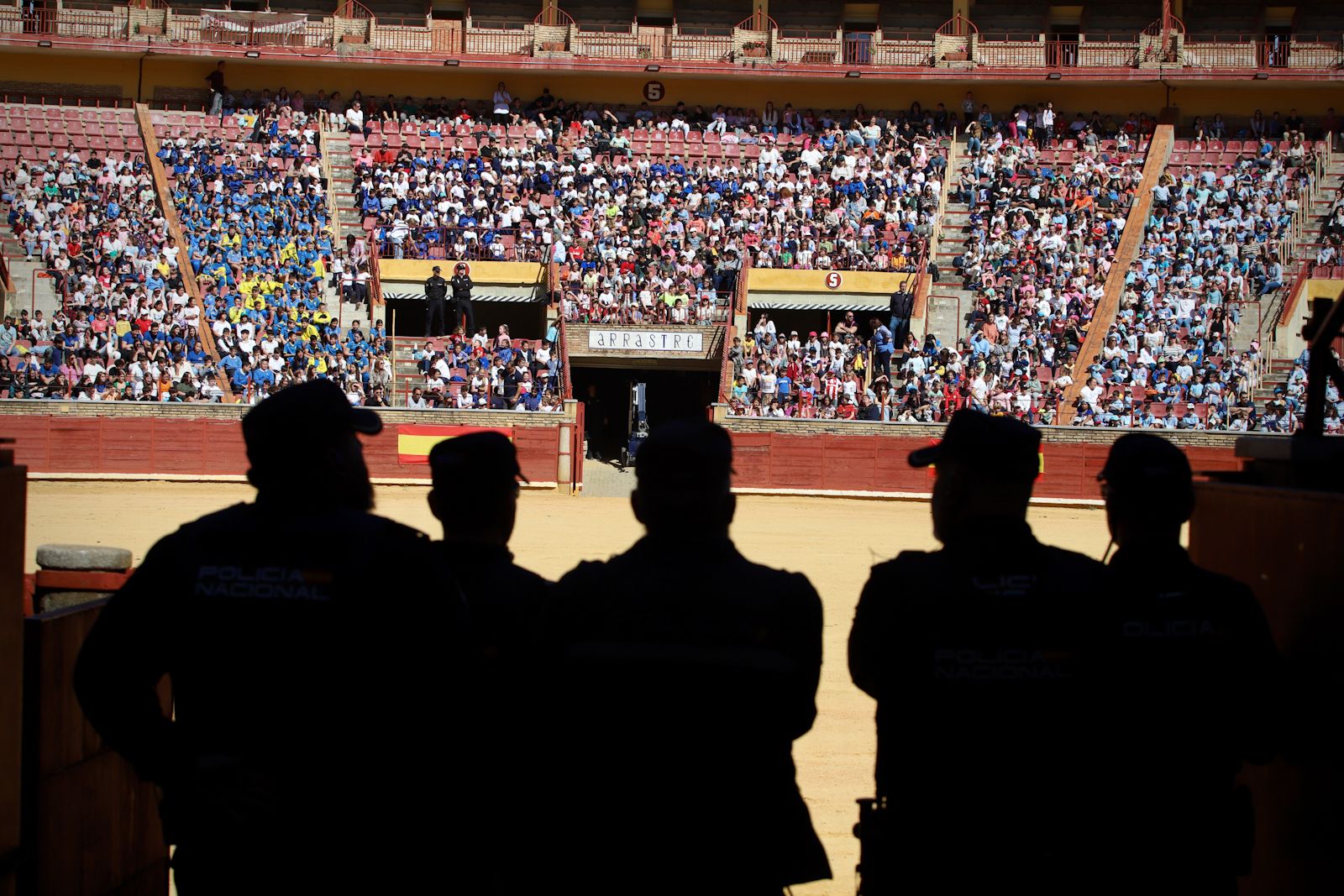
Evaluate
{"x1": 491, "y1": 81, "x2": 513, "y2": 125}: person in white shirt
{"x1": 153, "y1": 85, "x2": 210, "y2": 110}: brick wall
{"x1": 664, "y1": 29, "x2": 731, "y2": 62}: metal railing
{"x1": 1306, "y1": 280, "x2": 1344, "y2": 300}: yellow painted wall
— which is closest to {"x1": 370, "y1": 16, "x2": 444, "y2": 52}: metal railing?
{"x1": 491, "y1": 81, "x2": 513, "y2": 125}: person in white shirt

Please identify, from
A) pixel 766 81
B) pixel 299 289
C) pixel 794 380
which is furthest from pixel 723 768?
pixel 766 81

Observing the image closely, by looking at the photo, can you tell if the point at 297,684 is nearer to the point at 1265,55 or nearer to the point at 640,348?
the point at 640,348

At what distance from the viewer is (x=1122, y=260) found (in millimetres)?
27781

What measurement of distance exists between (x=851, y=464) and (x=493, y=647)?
20948 millimetres

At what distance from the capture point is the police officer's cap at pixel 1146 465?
279 centimetres

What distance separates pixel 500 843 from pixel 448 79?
35028 mm

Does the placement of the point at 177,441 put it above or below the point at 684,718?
below

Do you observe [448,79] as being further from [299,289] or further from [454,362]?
[454,362]

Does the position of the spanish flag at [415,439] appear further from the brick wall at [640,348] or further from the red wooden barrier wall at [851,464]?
the red wooden barrier wall at [851,464]

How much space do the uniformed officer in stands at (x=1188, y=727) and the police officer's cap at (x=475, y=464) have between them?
143cm

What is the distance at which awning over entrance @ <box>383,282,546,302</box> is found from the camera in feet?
90.8

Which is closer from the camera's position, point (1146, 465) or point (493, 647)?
point (493, 647)

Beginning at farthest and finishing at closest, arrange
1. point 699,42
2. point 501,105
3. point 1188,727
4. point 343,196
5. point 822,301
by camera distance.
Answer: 1. point 699,42
2. point 501,105
3. point 343,196
4. point 822,301
5. point 1188,727

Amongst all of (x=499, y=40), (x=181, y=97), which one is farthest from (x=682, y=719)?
(x=181, y=97)
